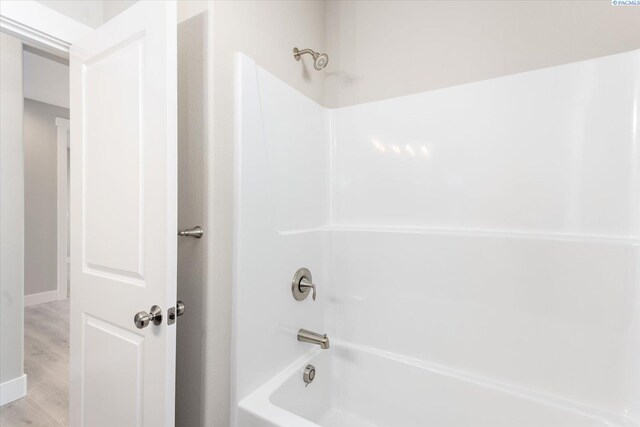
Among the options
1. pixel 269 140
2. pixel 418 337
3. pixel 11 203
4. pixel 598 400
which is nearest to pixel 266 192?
pixel 269 140

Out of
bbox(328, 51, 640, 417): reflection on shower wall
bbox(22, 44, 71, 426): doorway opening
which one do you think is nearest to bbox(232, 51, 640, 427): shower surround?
bbox(328, 51, 640, 417): reflection on shower wall

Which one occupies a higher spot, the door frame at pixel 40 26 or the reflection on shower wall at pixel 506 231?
the door frame at pixel 40 26

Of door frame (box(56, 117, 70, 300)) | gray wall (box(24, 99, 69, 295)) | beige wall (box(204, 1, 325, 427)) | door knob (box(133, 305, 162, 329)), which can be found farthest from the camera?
door frame (box(56, 117, 70, 300))

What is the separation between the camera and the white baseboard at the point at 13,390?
6.56 feet

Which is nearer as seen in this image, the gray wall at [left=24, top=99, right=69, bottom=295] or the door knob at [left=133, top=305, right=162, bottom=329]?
the door knob at [left=133, top=305, right=162, bottom=329]

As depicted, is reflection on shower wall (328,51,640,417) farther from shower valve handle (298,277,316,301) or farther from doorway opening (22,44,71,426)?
doorway opening (22,44,71,426)

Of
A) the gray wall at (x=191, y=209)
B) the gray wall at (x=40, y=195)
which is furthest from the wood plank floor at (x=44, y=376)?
the gray wall at (x=191, y=209)

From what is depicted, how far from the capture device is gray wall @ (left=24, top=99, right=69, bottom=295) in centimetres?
368

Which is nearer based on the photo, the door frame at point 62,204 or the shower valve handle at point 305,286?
the shower valve handle at point 305,286

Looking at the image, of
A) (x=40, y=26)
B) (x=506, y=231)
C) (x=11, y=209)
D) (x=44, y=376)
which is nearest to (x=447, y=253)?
(x=506, y=231)

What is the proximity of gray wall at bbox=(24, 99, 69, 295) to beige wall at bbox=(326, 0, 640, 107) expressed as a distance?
3927 millimetres

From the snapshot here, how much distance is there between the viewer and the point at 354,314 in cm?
172

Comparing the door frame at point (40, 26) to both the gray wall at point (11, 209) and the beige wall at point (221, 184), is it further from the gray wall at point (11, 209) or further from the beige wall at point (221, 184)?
the gray wall at point (11, 209)

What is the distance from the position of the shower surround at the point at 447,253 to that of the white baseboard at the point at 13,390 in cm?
196
